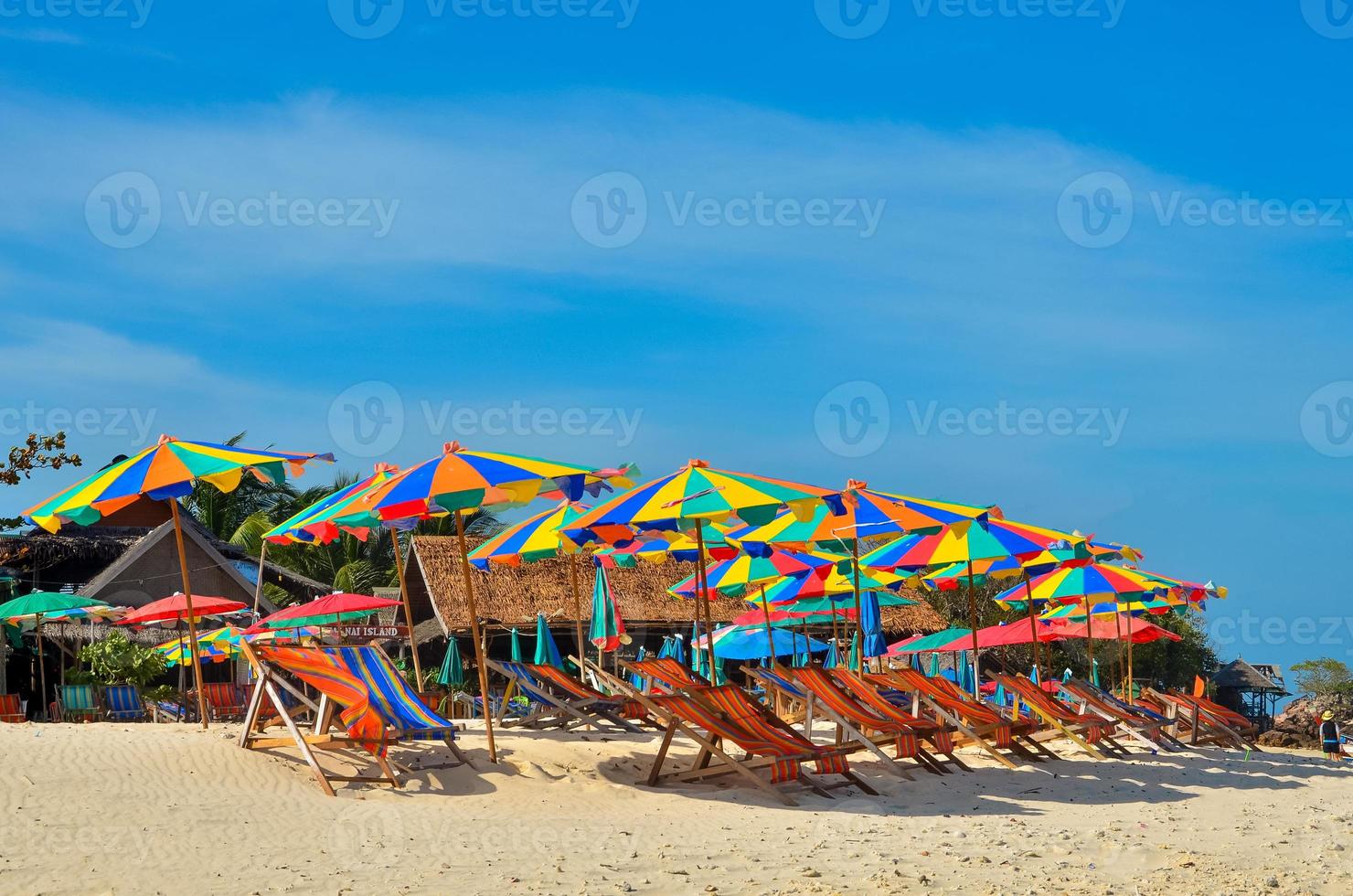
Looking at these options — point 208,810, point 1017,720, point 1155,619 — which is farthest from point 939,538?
point 1155,619

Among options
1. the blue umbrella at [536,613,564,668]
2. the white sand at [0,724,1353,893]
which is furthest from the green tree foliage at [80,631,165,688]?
the white sand at [0,724,1353,893]

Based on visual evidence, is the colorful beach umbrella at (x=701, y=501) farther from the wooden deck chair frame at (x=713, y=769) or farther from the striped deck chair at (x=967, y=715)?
the striped deck chair at (x=967, y=715)

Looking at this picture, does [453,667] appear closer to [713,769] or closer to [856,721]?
[856,721]

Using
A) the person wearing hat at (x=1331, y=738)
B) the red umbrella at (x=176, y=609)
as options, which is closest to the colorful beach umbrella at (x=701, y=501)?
the red umbrella at (x=176, y=609)

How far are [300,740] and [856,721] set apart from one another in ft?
14.2

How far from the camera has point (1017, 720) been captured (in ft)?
42.1

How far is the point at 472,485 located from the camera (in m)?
9.63

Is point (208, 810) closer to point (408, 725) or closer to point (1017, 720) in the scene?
point (408, 725)

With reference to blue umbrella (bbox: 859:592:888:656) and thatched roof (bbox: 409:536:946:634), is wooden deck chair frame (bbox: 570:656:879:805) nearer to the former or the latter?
blue umbrella (bbox: 859:592:888:656)

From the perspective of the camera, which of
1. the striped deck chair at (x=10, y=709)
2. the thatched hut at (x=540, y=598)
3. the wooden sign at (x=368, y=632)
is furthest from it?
the thatched hut at (x=540, y=598)

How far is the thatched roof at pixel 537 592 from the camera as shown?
82.5ft

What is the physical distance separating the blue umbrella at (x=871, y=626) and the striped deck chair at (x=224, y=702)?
7.57m

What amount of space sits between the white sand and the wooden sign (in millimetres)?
6659

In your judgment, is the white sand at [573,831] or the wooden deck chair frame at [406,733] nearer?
the white sand at [573,831]
